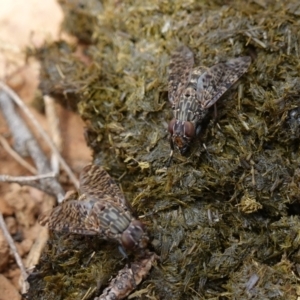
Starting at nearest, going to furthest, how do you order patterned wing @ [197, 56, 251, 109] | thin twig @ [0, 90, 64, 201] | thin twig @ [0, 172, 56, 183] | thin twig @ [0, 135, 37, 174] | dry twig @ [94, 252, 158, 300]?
dry twig @ [94, 252, 158, 300]
patterned wing @ [197, 56, 251, 109]
thin twig @ [0, 172, 56, 183]
thin twig @ [0, 90, 64, 201]
thin twig @ [0, 135, 37, 174]

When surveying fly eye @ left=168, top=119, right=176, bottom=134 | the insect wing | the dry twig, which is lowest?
the dry twig

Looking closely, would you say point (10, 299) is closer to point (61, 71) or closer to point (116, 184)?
point (116, 184)

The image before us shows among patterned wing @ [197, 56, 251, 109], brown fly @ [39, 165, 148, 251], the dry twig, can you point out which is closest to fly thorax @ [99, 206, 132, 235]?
brown fly @ [39, 165, 148, 251]

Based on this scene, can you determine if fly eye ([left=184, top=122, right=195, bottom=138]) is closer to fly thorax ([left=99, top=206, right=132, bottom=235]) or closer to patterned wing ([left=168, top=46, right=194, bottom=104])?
patterned wing ([left=168, top=46, right=194, bottom=104])

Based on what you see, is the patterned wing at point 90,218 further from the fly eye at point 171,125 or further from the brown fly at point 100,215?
the fly eye at point 171,125

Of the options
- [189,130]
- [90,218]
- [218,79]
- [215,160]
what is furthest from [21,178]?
[218,79]

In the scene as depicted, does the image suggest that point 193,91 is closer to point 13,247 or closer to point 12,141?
point 13,247
